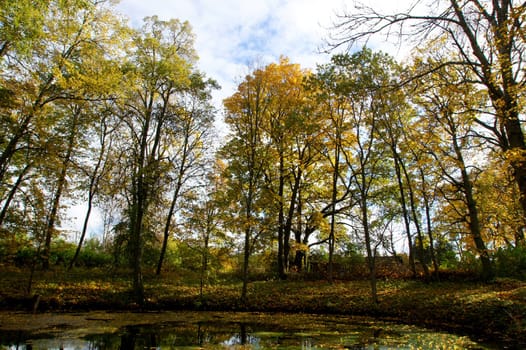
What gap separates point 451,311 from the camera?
10.4 metres

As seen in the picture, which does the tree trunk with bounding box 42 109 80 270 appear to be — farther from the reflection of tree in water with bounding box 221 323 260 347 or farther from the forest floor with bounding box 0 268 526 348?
the reflection of tree in water with bounding box 221 323 260 347

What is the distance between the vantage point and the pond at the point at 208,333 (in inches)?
260

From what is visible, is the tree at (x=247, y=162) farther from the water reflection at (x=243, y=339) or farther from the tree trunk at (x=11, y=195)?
the tree trunk at (x=11, y=195)

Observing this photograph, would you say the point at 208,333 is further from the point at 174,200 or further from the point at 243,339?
the point at 174,200

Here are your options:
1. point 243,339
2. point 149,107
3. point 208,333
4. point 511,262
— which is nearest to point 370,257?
point 511,262

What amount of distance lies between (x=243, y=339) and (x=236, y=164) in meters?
8.47

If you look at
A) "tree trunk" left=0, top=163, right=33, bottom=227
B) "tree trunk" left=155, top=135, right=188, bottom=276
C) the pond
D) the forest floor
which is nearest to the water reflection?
the pond

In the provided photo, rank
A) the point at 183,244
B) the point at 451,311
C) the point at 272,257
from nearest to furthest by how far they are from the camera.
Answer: the point at 451,311
the point at 183,244
the point at 272,257

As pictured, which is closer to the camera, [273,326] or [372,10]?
[372,10]

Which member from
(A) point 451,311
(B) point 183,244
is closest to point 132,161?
(B) point 183,244

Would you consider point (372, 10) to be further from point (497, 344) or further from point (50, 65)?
point (50, 65)

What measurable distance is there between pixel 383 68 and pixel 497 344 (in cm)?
1040

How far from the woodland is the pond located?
8.20 ft

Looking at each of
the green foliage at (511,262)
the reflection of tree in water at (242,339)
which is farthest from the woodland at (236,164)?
the reflection of tree in water at (242,339)
